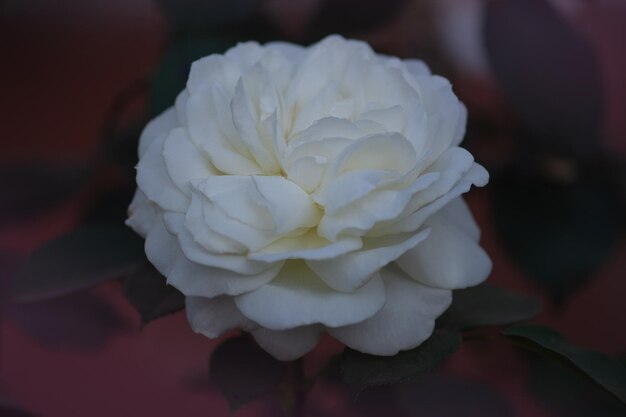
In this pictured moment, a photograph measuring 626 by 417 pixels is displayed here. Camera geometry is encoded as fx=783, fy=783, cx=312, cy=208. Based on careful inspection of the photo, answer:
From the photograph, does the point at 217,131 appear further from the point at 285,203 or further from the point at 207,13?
the point at 207,13

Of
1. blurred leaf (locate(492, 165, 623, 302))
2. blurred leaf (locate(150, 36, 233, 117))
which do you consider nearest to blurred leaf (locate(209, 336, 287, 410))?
blurred leaf (locate(150, 36, 233, 117))

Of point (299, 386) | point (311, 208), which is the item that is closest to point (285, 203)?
point (311, 208)

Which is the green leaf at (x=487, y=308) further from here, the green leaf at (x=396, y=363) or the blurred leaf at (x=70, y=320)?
the blurred leaf at (x=70, y=320)

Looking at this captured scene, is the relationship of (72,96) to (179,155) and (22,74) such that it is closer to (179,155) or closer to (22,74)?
(22,74)

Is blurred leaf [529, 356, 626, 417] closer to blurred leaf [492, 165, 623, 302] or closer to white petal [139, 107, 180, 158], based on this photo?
blurred leaf [492, 165, 623, 302]

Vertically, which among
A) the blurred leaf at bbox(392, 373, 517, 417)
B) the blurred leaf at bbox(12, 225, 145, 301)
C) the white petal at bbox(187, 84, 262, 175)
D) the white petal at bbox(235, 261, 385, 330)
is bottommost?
the blurred leaf at bbox(392, 373, 517, 417)
